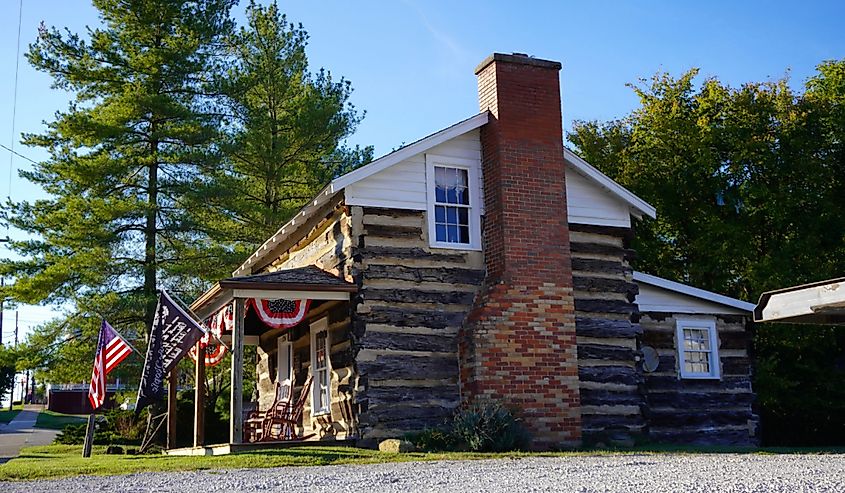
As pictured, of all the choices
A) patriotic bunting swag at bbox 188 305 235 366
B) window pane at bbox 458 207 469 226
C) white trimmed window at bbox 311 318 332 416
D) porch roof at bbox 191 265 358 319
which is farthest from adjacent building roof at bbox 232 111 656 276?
patriotic bunting swag at bbox 188 305 235 366

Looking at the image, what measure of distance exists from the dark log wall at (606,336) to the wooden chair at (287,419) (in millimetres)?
5206

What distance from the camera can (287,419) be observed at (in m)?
17.5

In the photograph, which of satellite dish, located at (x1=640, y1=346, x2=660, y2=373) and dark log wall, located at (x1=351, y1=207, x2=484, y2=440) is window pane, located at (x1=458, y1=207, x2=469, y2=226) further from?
satellite dish, located at (x1=640, y1=346, x2=660, y2=373)

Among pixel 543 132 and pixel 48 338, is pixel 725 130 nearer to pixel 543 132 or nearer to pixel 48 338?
pixel 543 132

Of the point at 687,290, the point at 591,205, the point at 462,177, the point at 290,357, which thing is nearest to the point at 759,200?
the point at 687,290

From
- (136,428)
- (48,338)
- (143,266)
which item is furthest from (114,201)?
(136,428)

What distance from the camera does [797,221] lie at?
27672 mm

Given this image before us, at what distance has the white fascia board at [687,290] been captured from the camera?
64.4 feet

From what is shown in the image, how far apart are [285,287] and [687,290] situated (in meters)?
8.97

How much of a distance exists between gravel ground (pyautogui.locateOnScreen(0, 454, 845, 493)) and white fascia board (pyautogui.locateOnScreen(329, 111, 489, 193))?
5829mm

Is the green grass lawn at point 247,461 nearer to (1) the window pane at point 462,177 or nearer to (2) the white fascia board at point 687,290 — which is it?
(1) the window pane at point 462,177

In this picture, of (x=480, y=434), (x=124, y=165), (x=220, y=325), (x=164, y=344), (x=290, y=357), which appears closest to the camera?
(x=480, y=434)

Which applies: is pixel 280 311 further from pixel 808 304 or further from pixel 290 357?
pixel 808 304

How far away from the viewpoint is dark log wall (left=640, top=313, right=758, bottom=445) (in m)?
19.4
